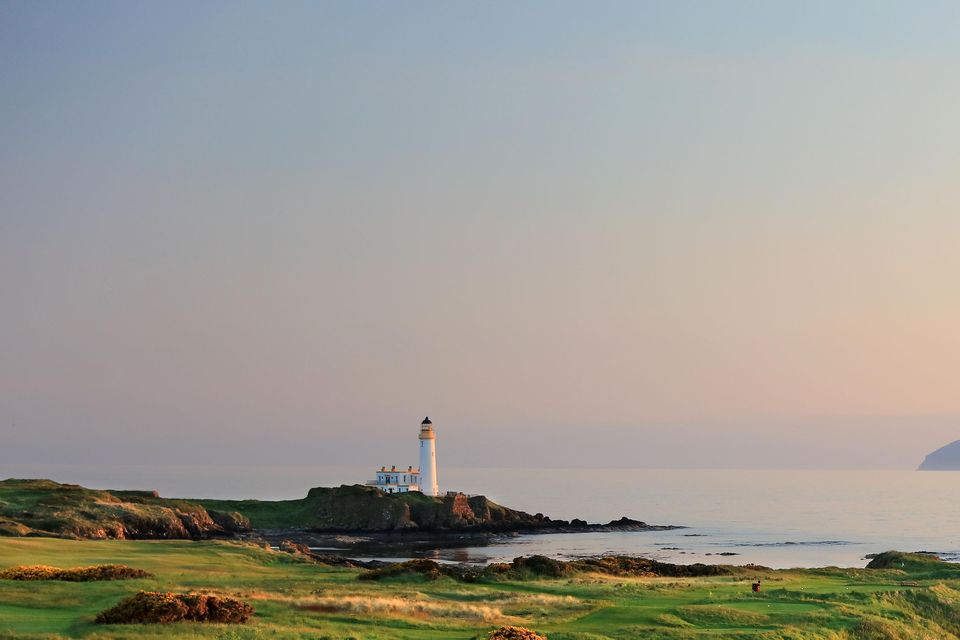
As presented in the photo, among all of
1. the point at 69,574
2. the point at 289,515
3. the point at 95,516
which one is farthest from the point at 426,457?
the point at 69,574

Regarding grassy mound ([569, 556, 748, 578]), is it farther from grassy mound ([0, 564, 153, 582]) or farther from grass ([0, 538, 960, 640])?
grassy mound ([0, 564, 153, 582])

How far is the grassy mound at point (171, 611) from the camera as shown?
29172 millimetres

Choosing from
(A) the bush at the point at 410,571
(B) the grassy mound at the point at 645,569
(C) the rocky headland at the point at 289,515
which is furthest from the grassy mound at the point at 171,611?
(C) the rocky headland at the point at 289,515

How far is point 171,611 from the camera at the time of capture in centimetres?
2962

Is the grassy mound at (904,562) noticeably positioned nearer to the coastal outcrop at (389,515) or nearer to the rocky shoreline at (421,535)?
the rocky shoreline at (421,535)

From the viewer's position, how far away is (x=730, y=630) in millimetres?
34438

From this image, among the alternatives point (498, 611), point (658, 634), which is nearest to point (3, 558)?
point (498, 611)

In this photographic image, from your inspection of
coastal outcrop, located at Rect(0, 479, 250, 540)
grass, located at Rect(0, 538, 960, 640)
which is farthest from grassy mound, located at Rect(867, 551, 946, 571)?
coastal outcrop, located at Rect(0, 479, 250, 540)

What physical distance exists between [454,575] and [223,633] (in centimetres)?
2780

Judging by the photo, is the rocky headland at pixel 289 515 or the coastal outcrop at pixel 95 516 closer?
the coastal outcrop at pixel 95 516

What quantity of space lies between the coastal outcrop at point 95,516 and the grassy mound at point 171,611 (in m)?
45.4

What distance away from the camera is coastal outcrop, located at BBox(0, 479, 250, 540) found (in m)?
84.2

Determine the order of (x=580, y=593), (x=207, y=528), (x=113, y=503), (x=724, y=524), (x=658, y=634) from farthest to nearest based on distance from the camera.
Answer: (x=724, y=524), (x=207, y=528), (x=113, y=503), (x=580, y=593), (x=658, y=634)

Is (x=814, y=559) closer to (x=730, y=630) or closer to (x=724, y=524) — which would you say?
(x=724, y=524)
